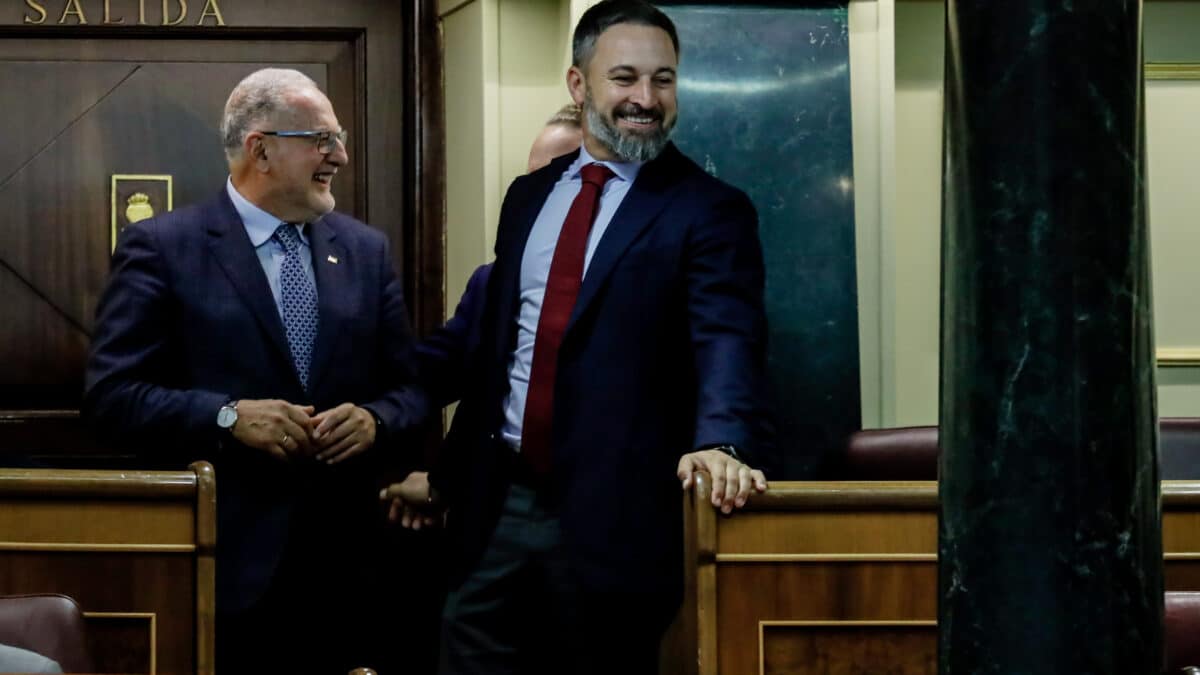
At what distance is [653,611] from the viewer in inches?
119

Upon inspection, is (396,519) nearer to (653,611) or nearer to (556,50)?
(653,611)

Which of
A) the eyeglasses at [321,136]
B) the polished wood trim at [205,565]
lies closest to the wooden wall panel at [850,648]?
A: the polished wood trim at [205,565]

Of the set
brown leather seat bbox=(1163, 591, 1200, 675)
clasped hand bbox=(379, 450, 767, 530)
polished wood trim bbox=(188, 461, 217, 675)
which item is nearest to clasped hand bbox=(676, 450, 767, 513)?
clasped hand bbox=(379, 450, 767, 530)

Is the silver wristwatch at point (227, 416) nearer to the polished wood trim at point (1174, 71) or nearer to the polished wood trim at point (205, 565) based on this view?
the polished wood trim at point (205, 565)

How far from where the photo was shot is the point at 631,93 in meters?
3.12

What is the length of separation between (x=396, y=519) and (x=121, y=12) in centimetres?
190

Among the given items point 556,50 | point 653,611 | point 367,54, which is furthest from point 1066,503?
point 367,54

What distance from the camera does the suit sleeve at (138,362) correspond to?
327cm

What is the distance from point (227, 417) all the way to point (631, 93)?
0.92m

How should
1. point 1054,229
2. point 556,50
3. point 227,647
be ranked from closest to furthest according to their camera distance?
1. point 1054,229
2. point 227,647
3. point 556,50

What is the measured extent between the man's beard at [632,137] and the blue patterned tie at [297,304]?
0.70m

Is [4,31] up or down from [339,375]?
up

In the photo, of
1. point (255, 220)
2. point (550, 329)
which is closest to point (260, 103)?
point (255, 220)

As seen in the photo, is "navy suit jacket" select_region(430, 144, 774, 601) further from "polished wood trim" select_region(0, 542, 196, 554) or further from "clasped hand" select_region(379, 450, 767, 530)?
"polished wood trim" select_region(0, 542, 196, 554)
